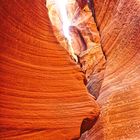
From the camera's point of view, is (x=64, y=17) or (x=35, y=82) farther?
(x=64, y=17)

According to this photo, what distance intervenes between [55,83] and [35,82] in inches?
9.8

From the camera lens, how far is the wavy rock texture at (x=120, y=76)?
160 inches

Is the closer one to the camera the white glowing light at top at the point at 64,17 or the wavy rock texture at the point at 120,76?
the wavy rock texture at the point at 120,76

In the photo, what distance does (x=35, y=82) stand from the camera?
9.90ft

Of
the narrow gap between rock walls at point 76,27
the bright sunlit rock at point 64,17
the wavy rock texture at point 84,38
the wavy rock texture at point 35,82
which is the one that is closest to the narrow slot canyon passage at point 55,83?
the wavy rock texture at point 35,82

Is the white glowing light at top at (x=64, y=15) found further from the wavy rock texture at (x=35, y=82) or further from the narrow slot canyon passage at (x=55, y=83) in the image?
the wavy rock texture at (x=35, y=82)

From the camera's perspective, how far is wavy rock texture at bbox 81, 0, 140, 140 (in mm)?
4070

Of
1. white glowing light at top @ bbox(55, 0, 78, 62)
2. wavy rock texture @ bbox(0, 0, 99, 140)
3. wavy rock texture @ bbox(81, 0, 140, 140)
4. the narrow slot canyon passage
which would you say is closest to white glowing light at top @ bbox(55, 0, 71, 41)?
white glowing light at top @ bbox(55, 0, 78, 62)

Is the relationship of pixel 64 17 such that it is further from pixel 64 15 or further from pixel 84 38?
pixel 84 38

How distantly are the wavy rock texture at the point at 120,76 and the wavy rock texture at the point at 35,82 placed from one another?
842mm

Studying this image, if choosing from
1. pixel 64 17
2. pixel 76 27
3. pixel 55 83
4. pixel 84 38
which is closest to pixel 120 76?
pixel 84 38

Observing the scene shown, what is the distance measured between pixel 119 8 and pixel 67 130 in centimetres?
262

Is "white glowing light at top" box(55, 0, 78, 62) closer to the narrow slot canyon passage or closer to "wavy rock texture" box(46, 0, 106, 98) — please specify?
"wavy rock texture" box(46, 0, 106, 98)

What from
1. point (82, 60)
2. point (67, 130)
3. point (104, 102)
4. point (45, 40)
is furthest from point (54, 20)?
point (67, 130)
